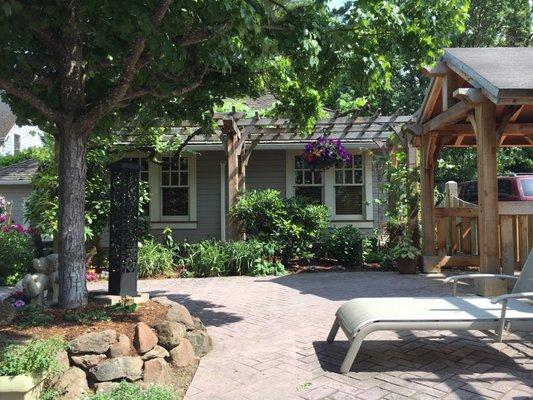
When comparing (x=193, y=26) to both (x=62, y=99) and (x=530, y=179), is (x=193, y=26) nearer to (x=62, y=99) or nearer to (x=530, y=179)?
(x=62, y=99)

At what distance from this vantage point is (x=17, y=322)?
4.36 meters

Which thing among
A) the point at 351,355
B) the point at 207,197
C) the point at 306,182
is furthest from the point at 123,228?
the point at 306,182

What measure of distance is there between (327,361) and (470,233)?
6.72m

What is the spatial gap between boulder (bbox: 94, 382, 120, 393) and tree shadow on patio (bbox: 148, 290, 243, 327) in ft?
6.92

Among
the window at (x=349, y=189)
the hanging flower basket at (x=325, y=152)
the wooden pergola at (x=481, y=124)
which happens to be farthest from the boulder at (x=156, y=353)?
the window at (x=349, y=189)

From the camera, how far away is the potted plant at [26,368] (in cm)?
319

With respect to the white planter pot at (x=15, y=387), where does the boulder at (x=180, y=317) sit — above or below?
above

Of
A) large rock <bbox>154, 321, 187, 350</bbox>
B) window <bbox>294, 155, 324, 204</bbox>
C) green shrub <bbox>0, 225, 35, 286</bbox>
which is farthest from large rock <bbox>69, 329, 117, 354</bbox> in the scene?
window <bbox>294, 155, 324, 204</bbox>

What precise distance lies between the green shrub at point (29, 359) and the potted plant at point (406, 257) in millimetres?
7187

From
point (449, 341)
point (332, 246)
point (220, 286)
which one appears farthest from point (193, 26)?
point (332, 246)

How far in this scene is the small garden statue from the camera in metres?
5.46

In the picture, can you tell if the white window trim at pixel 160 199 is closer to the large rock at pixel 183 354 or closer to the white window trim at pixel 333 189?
the white window trim at pixel 333 189

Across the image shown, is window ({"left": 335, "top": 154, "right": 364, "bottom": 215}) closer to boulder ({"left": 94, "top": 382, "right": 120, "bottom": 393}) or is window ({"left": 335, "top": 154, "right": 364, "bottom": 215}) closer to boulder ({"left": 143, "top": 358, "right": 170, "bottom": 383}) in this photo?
boulder ({"left": 143, "top": 358, "right": 170, "bottom": 383})

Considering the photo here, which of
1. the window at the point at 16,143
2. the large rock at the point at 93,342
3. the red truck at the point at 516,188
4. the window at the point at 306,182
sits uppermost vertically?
the window at the point at 16,143
